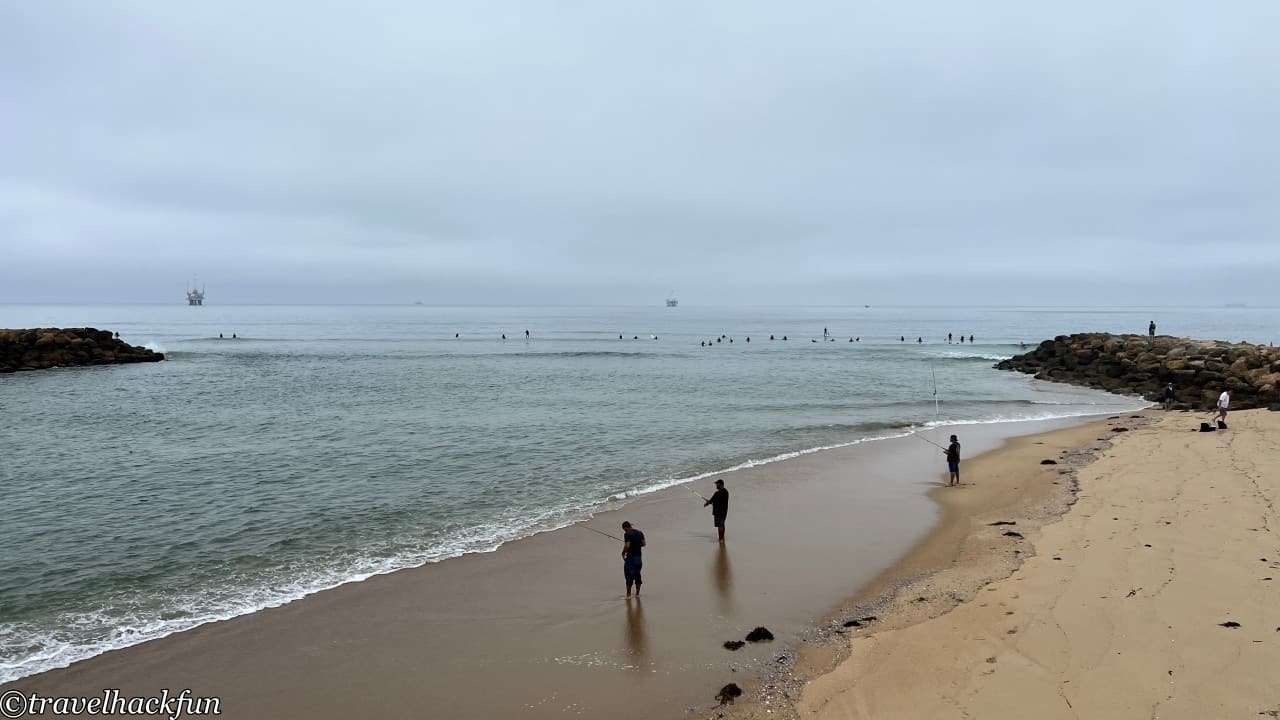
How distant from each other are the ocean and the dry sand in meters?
8.05

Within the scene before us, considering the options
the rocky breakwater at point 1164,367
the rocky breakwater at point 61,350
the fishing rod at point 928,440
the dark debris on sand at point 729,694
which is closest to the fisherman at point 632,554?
the dark debris on sand at point 729,694

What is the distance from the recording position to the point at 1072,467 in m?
19.4

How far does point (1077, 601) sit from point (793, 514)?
649 cm

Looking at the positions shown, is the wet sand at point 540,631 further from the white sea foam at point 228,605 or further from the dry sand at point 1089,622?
the dry sand at point 1089,622

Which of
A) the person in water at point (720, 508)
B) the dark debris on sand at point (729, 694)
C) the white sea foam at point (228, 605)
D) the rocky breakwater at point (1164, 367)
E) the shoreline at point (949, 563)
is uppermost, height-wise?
the rocky breakwater at point (1164, 367)

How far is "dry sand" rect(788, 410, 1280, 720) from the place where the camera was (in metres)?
7.63

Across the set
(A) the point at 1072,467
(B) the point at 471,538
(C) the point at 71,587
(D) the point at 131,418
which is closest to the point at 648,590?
(B) the point at 471,538

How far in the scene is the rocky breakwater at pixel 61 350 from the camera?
54.6 m

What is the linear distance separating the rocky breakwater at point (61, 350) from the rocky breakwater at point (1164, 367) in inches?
2896

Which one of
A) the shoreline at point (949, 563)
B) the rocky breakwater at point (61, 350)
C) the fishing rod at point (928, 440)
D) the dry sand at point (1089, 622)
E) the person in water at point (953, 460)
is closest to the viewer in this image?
the dry sand at point (1089, 622)

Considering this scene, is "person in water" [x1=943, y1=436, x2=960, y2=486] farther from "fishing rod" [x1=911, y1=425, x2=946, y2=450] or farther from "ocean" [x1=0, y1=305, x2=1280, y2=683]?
"ocean" [x1=0, y1=305, x2=1280, y2=683]

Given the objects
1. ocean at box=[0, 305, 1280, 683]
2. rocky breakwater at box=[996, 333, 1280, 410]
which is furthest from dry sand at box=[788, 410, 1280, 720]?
rocky breakwater at box=[996, 333, 1280, 410]

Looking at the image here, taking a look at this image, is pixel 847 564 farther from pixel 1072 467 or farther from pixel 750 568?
pixel 1072 467

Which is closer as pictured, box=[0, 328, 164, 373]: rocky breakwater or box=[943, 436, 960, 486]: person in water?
box=[943, 436, 960, 486]: person in water
